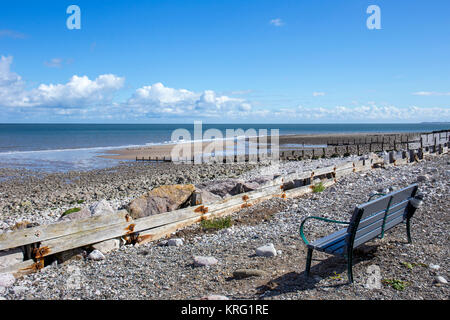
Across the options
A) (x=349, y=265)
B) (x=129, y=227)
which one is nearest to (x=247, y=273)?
(x=349, y=265)

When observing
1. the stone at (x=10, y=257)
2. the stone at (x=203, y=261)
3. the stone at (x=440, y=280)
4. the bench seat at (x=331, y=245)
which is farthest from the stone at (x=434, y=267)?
the stone at (x=10, y=257)

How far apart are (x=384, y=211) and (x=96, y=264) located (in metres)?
4.29

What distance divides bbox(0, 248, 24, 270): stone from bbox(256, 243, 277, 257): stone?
3.50 metres

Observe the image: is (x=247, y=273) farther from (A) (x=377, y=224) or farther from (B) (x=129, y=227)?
(B) (x=129, y=227)

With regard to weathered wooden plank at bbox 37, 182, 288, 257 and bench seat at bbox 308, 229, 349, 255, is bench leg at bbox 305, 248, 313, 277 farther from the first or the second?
weathered wooden plank at bbox 37, 182, 288, 257

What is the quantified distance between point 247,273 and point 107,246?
8.65ft

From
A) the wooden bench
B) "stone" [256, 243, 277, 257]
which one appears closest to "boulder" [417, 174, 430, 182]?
the wooden bench

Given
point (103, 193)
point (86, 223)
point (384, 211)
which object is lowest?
point (103, 193)

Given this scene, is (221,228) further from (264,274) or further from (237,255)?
(264,274)

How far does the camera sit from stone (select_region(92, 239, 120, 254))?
594 centimetres

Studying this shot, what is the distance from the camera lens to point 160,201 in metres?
7.99

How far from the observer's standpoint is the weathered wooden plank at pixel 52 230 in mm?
5016
